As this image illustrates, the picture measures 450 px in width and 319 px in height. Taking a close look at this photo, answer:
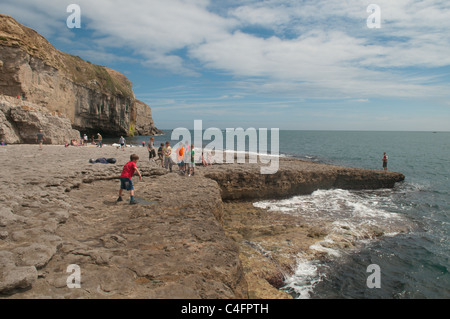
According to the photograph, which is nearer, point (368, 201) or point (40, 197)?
point (40, 197)

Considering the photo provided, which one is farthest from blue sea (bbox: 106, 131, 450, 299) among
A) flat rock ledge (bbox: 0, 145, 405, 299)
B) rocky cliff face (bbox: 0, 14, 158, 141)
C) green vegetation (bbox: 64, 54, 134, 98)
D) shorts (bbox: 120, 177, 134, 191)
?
green vegetation (bbox: 64, 54, 134, 98)

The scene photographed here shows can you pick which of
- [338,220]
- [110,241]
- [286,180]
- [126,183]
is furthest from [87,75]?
[110,241]

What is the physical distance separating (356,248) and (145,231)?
9.26 metres

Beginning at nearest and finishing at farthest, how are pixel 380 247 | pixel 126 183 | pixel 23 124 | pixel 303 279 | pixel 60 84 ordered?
pixel 126 183, pixel 303 279, pixel 380 247, pixel 23 124, pixel 60 84

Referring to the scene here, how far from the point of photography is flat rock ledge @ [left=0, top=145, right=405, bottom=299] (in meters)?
4.04

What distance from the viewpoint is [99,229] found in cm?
623

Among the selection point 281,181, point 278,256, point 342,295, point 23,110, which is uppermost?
point 23,110

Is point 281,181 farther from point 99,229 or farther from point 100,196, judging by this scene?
point 99,229

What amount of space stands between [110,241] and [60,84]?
4803cm

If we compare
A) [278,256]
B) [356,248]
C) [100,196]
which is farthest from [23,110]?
[356,248]

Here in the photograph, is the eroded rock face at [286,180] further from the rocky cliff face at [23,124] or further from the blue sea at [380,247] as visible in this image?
the rocky cliff face at [23,124]

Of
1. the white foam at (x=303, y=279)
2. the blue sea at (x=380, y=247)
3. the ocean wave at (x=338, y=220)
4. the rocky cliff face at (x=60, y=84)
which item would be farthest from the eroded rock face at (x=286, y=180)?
the rocky cliff face at (x=60, y=84)

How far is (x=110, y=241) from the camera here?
5.54m

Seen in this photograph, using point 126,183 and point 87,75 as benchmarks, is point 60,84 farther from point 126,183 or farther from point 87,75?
point 126,183
